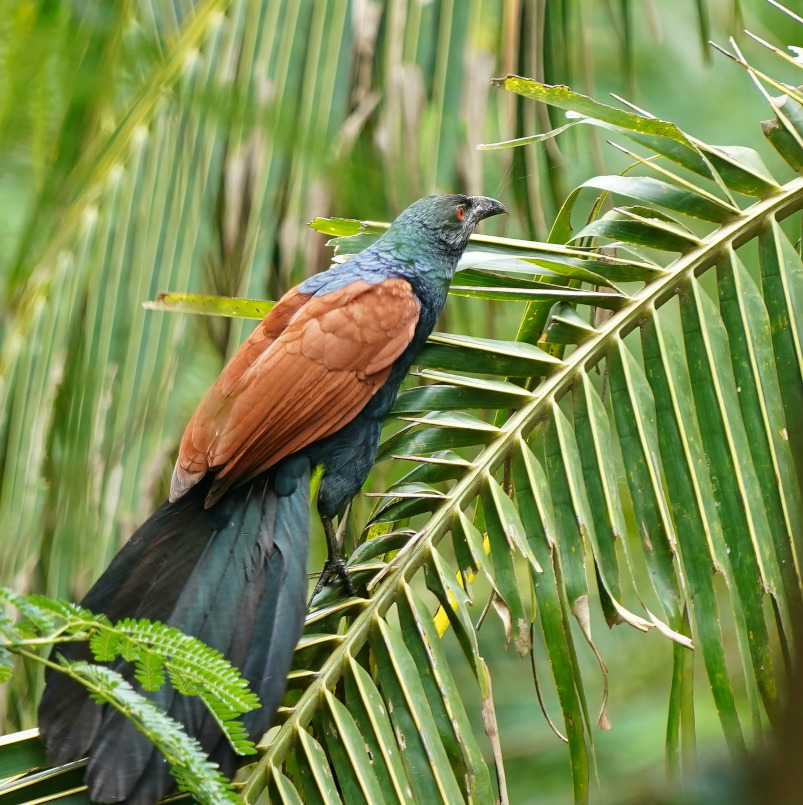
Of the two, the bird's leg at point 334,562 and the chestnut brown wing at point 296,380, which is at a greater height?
the chestnut brown wing at point 296,380

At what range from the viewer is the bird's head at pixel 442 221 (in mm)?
2279

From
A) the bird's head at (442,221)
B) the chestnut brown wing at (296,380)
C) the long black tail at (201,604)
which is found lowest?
the long black tail at (201,604)

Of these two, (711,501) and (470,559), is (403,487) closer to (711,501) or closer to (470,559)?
(470,559)

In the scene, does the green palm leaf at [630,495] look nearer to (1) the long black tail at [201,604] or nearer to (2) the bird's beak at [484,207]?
(1) the long black tail at [201,604]

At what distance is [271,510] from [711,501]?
85 cm

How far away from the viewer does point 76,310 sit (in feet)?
7.91

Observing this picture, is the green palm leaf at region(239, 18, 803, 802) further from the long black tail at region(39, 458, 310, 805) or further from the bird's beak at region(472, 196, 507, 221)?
the bird's beak at region(472, 196, 507, 221)

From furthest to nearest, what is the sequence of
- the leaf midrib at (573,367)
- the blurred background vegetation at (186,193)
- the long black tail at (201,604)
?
the blurred background vegetation at (186,193) → the leaf midrib at (573,367) → the long black tail at (201,604)

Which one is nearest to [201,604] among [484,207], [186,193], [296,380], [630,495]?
[296,380]

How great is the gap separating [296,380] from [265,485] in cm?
23

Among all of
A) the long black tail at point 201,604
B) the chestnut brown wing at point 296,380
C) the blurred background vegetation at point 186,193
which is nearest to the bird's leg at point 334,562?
the long black tail at point 201,604

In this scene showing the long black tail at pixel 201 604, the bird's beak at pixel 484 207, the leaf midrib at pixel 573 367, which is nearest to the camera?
the long black tail at pixel 201 604

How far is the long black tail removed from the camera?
1345 millimetres

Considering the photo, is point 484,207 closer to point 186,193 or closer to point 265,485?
point 186,193
